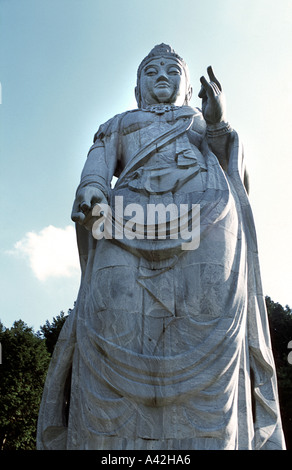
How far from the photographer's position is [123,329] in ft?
19.4

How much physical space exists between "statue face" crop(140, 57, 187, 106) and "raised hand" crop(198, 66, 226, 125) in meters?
1.14

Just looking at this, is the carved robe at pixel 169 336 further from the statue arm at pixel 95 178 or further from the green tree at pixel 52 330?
the green tree at pixel 52 330

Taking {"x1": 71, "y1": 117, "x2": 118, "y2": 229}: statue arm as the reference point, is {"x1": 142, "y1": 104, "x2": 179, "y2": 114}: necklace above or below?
above

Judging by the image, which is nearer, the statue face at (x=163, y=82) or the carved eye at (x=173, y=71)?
the statue face at (x=163, y=82)

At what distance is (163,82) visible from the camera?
8781 mm

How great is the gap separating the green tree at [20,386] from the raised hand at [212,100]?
18248 mm

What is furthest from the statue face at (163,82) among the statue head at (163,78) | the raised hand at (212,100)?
the raised hand at (212,100)

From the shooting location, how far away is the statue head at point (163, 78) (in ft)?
28.8

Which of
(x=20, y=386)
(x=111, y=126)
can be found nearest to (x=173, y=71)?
(x=111, y=126)

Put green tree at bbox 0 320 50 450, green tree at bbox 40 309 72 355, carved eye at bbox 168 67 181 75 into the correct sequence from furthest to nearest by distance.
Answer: green tree at bbox 40 309 72 355 < green tree at bbox 0 320 50 450 < carved eye at bbox 168 67 181 75

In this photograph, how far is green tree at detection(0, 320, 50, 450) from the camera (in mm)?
22078

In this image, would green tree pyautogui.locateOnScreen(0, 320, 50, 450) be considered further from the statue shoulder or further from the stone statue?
the stone statue

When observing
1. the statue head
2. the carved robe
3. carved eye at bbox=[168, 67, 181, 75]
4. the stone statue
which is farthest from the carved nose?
the carved robe
